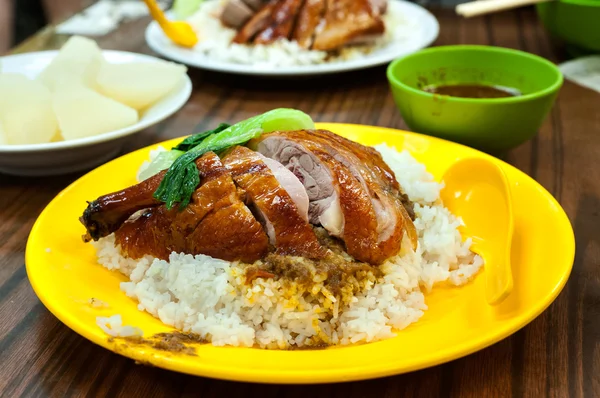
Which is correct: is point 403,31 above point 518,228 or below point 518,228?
below

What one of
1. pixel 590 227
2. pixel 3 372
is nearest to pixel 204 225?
pixel 3 372

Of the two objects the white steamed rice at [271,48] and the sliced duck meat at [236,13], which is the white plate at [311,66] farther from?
the sliced duck meat at [236,13]

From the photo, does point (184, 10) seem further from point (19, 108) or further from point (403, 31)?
point (19, 108)

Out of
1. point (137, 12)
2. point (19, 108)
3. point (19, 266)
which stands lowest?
point (137, 12)

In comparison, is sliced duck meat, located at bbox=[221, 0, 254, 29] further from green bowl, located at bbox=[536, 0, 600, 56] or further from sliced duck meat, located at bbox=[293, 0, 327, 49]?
green bowl, located at bbox=[536, 0, 600, 56]

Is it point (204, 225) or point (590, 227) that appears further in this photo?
point (590, 227)

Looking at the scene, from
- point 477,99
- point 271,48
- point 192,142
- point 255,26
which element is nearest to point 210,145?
point 192,142

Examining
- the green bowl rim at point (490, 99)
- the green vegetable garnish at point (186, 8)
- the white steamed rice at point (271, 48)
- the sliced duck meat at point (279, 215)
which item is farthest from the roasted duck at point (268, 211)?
the green vegetable garnish at point (186, 8)
